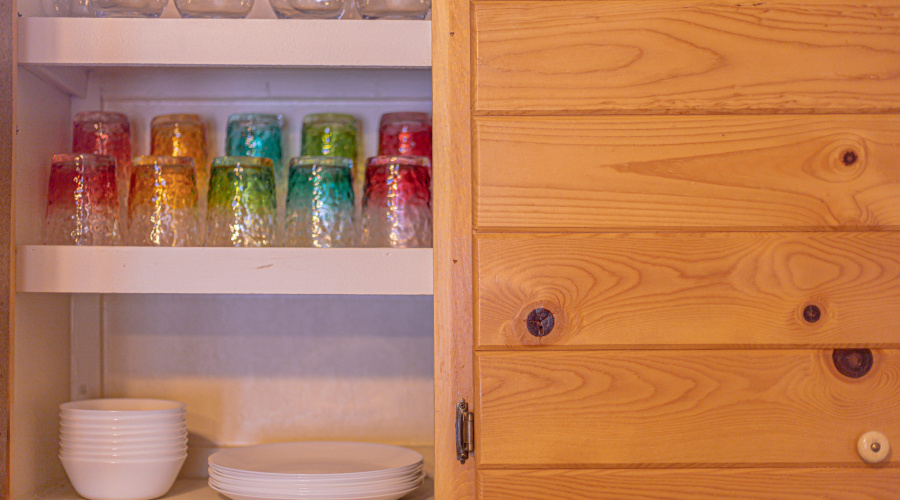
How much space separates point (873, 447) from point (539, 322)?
47 cm

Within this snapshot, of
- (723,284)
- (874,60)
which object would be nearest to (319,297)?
(723,284)

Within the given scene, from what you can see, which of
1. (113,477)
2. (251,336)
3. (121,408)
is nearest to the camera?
(113,477)

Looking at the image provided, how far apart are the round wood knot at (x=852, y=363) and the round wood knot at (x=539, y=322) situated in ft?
1.24

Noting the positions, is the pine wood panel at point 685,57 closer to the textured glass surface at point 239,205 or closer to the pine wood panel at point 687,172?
the pine wood panel at point 687,172

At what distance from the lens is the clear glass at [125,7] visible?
1.13 m

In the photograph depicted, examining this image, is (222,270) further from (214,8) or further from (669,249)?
(669,249)

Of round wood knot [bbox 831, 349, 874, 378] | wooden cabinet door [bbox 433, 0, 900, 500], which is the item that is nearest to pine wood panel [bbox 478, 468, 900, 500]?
wooden cabinet door [bbox 433, 0, 900, 500]

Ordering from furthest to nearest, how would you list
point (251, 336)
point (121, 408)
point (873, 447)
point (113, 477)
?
point (251, 336) < point (121, 408) < point (113, 477) < point (873, 447)

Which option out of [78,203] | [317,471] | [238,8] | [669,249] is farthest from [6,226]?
[669,249]

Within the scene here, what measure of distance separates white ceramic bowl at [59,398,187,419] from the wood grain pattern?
0.11 meters

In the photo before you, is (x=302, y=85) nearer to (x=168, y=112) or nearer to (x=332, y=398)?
(x=168, y=112)

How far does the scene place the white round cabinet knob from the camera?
0.96 m

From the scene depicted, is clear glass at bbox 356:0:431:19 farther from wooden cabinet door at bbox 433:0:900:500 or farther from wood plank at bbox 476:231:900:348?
Result: wood plank at bbox 476:231:900:348

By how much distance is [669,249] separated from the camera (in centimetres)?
98
